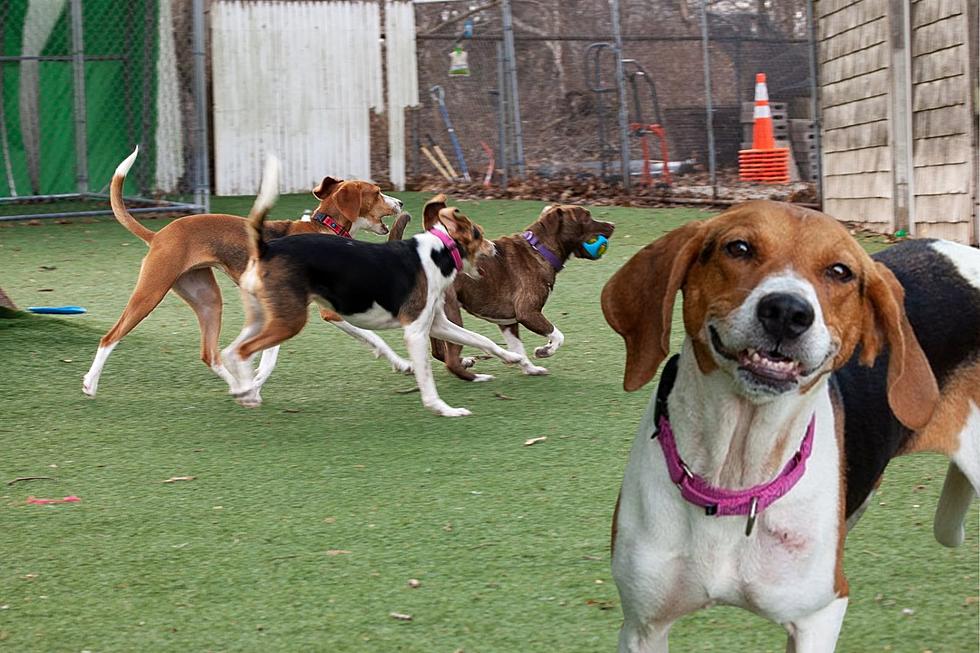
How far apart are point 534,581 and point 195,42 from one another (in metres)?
10.8

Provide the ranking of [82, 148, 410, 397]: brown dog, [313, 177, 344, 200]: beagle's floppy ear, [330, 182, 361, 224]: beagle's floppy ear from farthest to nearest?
[313, 177, 344, 200]: beagle's floppy ear
[330, 182, 361, 224]: beagle's floppy ear
[82, 148, 410, 397]: brown dog

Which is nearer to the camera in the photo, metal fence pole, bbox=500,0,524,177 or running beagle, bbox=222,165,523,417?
running beagle, bbox=222,165,523,417

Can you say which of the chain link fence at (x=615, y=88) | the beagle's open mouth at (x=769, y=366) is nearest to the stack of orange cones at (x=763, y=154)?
the chain link fence at (x=615, y=88)

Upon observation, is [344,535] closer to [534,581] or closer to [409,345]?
[534,581]

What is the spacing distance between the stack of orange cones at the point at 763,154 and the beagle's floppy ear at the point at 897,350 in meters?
15.3

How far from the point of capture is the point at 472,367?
7719 mm

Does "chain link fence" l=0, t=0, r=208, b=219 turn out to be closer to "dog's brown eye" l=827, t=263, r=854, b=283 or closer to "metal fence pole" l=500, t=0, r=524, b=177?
"metal fence pole" l=500, t=0, r=524, b=177

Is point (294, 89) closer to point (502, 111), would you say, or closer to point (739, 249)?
point (502, 111)

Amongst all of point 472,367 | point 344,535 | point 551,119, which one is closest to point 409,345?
point 472,367

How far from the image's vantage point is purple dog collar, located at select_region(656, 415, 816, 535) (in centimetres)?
273

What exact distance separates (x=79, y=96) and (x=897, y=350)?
13813 millimetres

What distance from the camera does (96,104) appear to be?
16.5m

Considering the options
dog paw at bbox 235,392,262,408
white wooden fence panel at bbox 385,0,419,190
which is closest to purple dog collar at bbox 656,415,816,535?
dog paw at bbox 235,392,262,408

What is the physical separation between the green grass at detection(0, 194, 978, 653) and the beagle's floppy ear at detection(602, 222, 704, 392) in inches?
42.6
